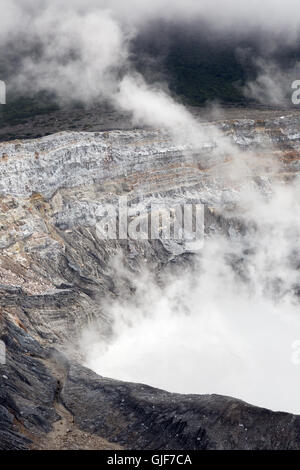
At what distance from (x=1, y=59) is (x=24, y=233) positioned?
59.1m

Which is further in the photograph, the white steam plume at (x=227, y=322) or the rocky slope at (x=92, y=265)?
the white steam plume at (x=227, y=322)

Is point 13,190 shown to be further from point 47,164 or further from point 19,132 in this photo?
point 19,132

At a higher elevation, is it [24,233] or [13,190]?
[13,190]

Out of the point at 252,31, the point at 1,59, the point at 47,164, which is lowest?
the point at 47,164

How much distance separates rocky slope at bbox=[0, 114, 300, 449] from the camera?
3997 cm

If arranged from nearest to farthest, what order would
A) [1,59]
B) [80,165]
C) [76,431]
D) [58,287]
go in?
[76,431] < [58,287] < [80,165] < [1,59]

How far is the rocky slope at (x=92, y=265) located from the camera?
39969 mm

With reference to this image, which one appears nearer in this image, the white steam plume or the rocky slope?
the rocky slope

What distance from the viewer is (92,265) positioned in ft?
243

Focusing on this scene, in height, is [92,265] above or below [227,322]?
above

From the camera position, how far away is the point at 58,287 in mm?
65250

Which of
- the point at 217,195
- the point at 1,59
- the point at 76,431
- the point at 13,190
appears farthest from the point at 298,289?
the point at 1,59

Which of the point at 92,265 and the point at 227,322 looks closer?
the point at 92,265

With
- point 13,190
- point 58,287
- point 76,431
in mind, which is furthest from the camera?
point 13,190
